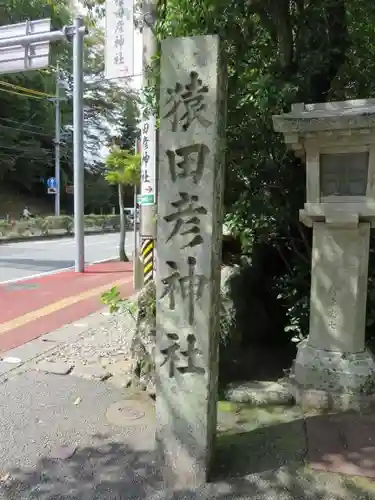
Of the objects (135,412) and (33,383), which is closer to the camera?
(135,412)

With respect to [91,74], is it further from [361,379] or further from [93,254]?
[361,379]

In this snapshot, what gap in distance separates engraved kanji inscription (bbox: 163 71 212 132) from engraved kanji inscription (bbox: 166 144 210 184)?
132 mm

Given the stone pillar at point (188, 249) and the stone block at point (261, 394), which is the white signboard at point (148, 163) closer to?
the stone block at point (261, 394)

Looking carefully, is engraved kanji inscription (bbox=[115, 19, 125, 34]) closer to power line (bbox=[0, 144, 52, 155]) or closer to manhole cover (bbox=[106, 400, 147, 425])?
manhole cover (bbox=[106, 400, 147, 425])

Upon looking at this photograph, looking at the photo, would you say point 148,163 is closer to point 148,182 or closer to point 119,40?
point 148,182

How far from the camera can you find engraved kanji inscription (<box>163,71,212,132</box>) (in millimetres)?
2785

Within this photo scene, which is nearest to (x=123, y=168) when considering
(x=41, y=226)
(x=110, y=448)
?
(x=110, y=448)

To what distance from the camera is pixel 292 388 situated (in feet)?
13.6

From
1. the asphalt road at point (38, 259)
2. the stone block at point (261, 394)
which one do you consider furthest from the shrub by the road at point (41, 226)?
the stone block at point (261, 394)

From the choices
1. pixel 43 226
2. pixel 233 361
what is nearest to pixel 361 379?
pixel 233 361

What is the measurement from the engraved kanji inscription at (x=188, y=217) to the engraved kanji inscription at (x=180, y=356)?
1.94 feet

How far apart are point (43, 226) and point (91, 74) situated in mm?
15562

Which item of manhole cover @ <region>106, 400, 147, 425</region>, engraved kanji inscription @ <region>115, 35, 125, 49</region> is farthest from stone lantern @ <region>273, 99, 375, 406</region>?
engraved kanji inscription @ <region>115, 35, 125, 49</region>

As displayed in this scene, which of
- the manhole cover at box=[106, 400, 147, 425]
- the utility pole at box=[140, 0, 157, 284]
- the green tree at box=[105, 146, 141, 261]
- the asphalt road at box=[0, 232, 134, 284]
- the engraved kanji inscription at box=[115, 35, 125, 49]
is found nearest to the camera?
the manhole cover at box=[106, 400, 147, 425]
